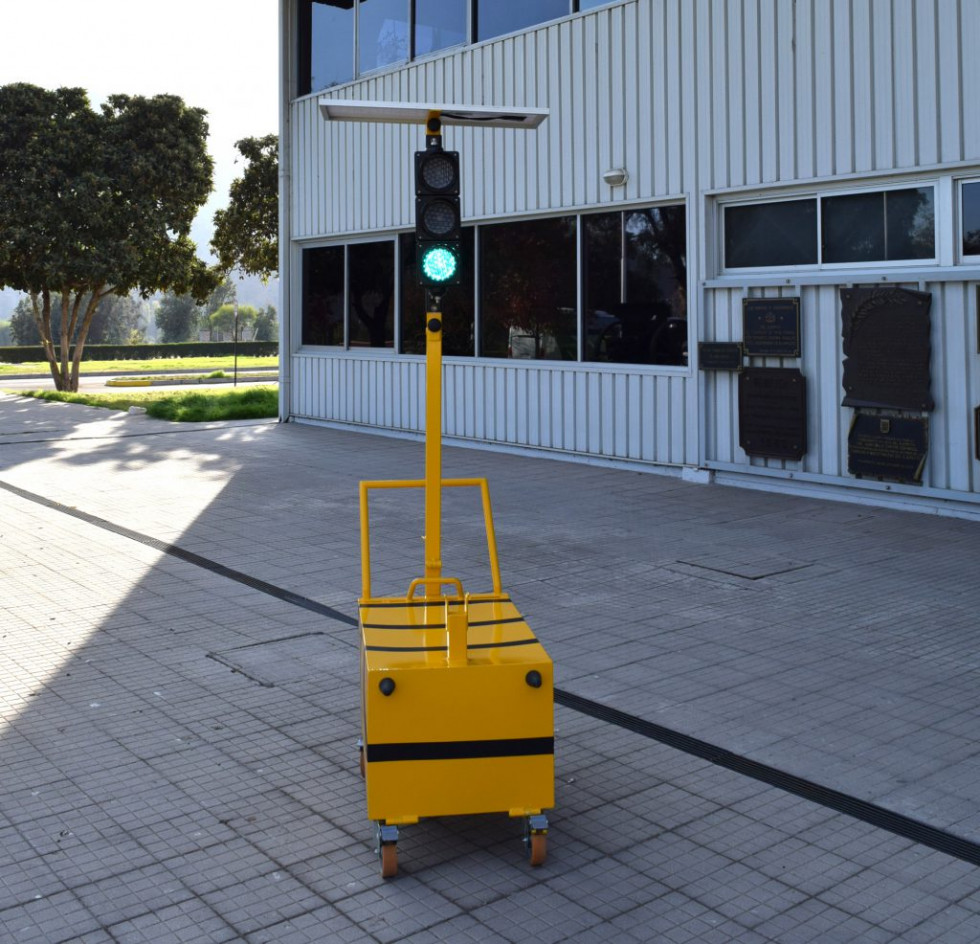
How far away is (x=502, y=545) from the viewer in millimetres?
10344

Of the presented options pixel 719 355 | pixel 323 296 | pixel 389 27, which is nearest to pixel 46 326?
pixel 323 296

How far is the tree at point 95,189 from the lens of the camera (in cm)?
2547

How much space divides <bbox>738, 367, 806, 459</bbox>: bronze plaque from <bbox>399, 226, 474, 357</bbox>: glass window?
447 cm

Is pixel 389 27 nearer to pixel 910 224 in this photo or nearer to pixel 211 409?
pixel 211 409

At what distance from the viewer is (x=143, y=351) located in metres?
64.4

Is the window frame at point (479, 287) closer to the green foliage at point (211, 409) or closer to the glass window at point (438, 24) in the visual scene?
the green foliage at point (211, 409)

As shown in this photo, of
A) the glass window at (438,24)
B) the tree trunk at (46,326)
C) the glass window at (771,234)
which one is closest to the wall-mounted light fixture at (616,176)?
the glass window at (771,234)

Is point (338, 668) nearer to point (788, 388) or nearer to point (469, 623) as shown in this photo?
point (469, 623)

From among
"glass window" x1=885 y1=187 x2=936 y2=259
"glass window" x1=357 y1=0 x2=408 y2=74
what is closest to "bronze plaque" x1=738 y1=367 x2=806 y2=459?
"glass window" x1=885 y1=187 x2=936 y2=259

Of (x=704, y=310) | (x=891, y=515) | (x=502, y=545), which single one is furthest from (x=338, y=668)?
(x=704, y=310)

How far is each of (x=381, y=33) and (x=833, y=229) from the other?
9.14 metres

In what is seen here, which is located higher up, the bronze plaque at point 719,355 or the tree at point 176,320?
the tree at point 176,320

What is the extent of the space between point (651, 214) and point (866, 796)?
983 cm

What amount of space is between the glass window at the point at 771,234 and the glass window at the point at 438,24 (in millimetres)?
5562
